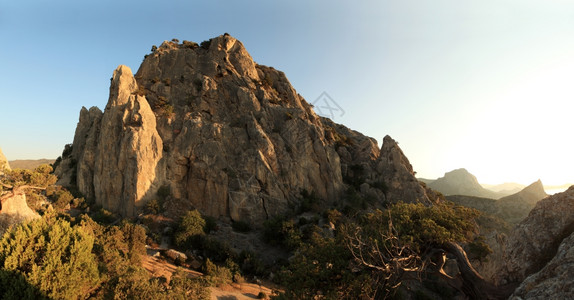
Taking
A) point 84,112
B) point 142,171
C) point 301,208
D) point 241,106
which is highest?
point 241,106

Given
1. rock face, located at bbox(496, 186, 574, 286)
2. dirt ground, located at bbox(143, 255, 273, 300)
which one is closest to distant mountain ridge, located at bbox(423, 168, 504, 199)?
dirt ground, located at bbox(143, 255, 273, 300)

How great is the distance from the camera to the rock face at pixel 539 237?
9094mm

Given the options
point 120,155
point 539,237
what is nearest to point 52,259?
point 539,237

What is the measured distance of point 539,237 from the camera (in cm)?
949

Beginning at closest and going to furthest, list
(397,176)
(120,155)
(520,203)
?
(120,155), (397,176), (520,203)

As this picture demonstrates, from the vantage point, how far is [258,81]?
186ft

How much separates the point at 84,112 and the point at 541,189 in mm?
Answer: 117140

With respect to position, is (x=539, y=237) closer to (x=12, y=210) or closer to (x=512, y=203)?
(x=12, y=210)

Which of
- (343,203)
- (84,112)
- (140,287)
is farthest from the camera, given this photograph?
(84,112)

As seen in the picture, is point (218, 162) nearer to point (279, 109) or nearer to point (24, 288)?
point (279, 109)

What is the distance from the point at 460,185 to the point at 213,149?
458 feet

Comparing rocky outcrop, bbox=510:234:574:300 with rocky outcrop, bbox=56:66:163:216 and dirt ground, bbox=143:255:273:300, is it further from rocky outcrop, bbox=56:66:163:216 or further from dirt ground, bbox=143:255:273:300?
rocky outcrop, bbox=56:66:163:216

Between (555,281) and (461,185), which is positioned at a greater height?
(461,185)

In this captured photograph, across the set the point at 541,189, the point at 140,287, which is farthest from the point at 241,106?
the point at 541,189
